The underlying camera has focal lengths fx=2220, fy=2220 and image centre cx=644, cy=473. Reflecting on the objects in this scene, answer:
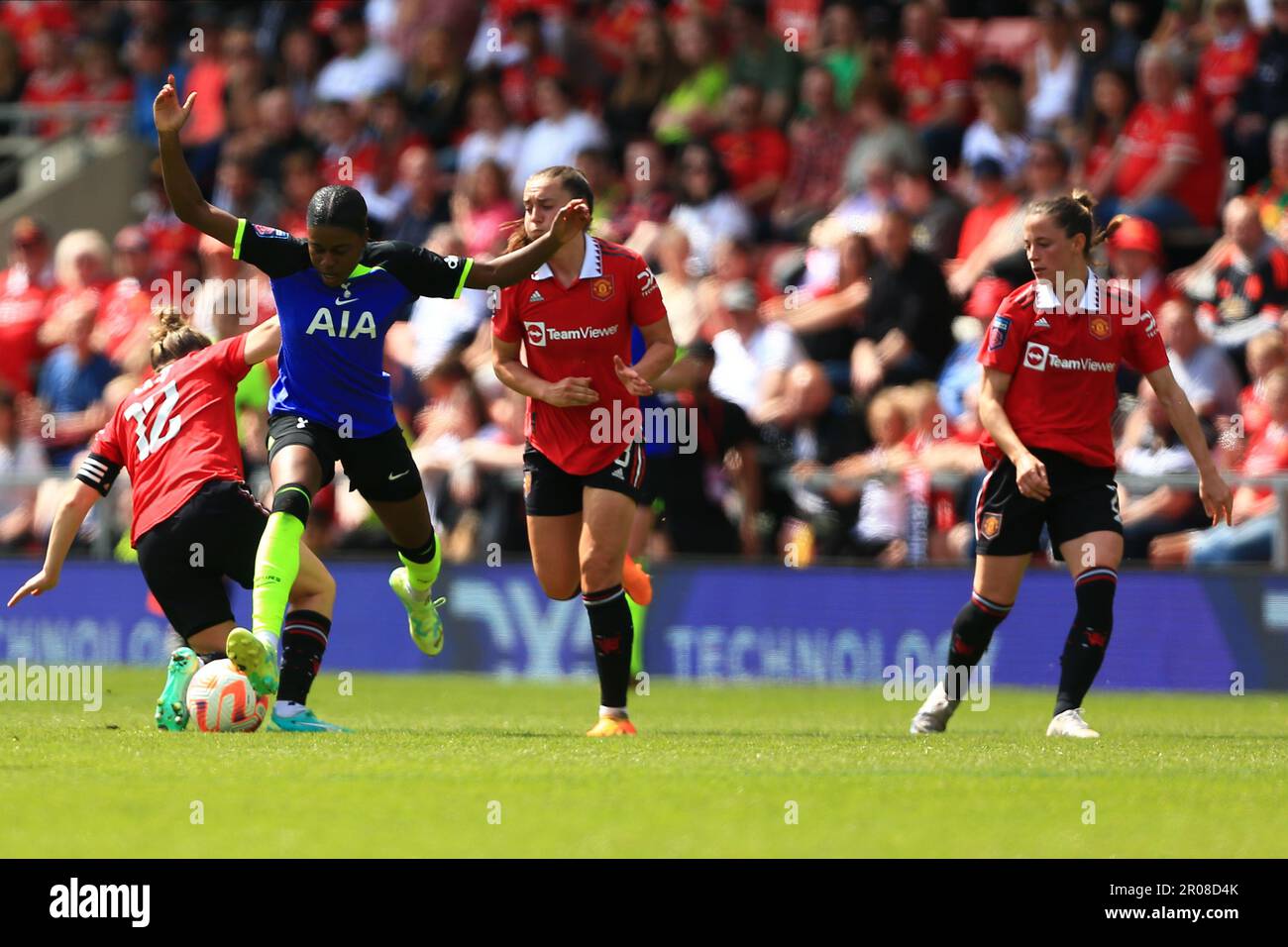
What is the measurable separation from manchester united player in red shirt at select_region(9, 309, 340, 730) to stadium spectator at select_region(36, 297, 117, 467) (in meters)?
8.84

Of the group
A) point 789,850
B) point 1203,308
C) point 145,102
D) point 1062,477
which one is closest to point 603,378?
point 1062,477

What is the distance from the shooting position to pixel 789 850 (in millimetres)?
6262

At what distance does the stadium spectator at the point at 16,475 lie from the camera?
698 inches

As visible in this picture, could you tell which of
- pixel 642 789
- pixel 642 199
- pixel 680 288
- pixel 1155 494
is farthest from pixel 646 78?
pixel 642 789

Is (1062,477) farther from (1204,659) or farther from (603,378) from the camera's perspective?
(1204,659)

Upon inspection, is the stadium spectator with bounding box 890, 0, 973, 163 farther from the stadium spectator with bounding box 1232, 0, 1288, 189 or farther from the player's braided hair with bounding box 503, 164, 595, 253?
the player's braided hair with bounding box 503, 164, 595, 253

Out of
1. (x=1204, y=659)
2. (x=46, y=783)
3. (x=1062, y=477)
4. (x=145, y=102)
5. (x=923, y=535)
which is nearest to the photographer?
(x=46, y=783)

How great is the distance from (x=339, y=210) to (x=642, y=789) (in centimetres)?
308

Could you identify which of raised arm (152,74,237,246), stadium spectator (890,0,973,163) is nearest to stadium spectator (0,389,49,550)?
stadium spectator (890,0,973,163)

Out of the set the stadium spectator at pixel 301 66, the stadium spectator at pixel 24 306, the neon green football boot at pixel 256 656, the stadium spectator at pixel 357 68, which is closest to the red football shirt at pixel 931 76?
the stadium spectator at pixel 357 68

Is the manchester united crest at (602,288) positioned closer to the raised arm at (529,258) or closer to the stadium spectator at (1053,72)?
the raised arm at (529,258)

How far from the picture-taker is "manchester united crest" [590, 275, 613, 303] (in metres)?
10.0
